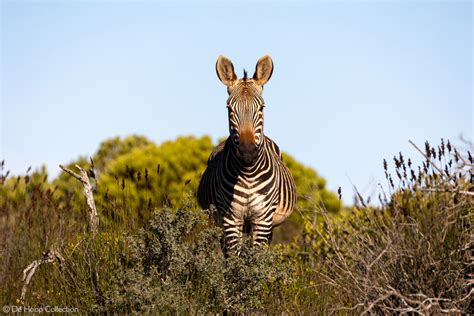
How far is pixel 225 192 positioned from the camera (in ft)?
30.3

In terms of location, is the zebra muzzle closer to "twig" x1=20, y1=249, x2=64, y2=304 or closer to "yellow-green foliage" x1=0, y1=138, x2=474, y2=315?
"yellow-green foliage" x1=0, y1=138, x2=474, y2=315

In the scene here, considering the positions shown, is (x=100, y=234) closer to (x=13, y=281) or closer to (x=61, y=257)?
(x=61, y=257)

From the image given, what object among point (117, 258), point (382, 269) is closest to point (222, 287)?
point (117, 258)

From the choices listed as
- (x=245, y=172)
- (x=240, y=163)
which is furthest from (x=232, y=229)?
(x=240, y=163)

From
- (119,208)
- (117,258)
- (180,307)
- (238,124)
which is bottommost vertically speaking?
(180,307)

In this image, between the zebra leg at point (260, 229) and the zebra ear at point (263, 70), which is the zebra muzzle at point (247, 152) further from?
the zebra ear at point (263, 70)

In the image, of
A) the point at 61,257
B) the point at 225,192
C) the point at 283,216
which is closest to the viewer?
the point at 61,257

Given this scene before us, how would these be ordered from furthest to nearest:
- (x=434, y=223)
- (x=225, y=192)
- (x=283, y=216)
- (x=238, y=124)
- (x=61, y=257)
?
(x=283, y=216), (x=225, y=192), (x=238, y=124), (x=61, y=257), (x=434, y=223)

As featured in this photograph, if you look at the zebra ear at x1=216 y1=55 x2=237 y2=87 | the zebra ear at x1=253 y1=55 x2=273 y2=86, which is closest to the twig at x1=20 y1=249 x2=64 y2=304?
the zebra ear at x1=216 y1=55 x2=237 y2=87

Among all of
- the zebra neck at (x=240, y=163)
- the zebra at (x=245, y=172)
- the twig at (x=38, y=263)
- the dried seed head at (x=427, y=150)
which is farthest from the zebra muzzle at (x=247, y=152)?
the twig at (x=38, y=263)

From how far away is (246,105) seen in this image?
28.5ft

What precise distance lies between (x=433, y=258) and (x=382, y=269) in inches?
20.9

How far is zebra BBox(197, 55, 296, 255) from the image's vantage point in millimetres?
8727

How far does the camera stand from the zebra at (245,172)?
873cm
